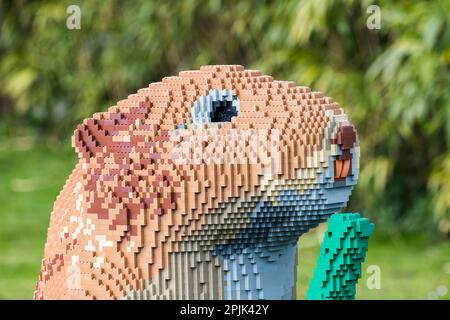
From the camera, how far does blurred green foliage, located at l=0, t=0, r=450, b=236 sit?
257 inches

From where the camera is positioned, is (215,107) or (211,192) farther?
(215,107)

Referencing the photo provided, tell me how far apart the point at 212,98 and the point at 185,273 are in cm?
47

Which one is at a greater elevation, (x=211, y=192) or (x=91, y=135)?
(x=91, y=135)

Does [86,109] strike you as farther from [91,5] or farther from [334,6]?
[334,6]

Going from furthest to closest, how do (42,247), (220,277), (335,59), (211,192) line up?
(335,59), (42,247), (220,277), (211,192)

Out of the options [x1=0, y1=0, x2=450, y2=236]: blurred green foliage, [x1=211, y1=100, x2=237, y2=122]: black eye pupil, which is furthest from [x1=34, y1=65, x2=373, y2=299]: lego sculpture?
[x1=0, y1=0, x2=450, y2=236]: blurred green foliage

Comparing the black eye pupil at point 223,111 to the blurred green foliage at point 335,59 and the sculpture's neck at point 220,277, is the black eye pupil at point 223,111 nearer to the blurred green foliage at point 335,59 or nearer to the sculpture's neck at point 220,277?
the sculpture's neck at point 220,277

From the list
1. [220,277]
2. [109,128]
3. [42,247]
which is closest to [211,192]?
[220,277]

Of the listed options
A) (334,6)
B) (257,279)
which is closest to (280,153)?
(257,279)

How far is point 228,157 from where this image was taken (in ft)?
10.1

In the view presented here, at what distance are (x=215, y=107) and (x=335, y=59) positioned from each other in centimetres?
436

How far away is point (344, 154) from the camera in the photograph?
10.5 ft

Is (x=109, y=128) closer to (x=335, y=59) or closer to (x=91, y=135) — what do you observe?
(x=91, y=135)
